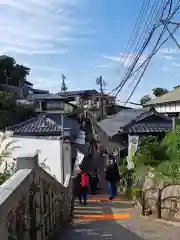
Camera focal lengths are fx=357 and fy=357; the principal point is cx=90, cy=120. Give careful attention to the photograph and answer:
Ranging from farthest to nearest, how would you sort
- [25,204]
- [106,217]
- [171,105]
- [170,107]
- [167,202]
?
[170,107] < [171,105] < [106,217] < [167,202] < [25,204]

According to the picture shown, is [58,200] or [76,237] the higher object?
[58,200]

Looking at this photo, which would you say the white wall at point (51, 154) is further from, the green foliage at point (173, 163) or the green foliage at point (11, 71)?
the green foliage at point (11, 71)

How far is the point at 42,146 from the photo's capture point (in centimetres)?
1753

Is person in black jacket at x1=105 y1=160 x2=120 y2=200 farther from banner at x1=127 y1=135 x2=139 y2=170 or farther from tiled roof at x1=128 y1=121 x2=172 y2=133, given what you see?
tiled roof at x1=128 y1=121 x2=172 y2=133

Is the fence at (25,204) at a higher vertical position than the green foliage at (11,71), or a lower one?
lower

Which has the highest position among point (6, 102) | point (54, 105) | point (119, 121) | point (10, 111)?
point (54, 105)

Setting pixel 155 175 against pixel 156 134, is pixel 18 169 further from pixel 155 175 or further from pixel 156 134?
pixel 156 134

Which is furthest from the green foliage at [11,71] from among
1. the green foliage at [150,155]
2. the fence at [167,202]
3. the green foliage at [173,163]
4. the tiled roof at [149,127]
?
the fence at [167,202]

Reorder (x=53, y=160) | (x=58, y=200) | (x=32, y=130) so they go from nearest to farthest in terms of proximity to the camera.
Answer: (x=58, y=200)
(x=53, y=160)
(x=32, y=130)

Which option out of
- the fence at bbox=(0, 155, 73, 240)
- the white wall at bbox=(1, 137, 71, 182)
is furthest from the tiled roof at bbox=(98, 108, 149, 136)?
the fence at bbox=(0, 155, 73, 240)

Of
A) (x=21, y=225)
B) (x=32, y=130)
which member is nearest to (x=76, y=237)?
(x=21, y=225)

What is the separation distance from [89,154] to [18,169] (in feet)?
80.7

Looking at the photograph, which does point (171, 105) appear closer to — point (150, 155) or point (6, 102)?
point (150, 155)

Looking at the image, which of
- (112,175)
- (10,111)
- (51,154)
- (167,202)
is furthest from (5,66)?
(167,202)
